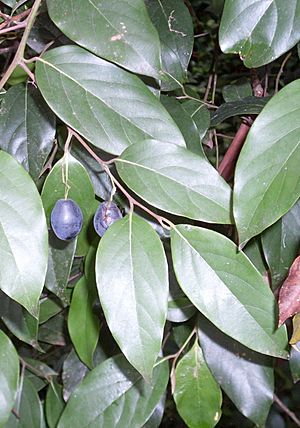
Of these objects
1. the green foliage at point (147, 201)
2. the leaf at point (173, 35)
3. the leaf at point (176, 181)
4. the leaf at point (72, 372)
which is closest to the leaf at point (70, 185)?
the green foliage at point (147, 201)

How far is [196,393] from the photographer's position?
913 millimetres

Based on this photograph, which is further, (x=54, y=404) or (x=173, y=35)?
(x=54, y=404)

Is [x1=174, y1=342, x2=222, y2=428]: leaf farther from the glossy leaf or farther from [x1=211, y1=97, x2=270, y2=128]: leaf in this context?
the glossy leaf

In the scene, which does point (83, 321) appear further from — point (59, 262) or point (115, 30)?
point (115, 30)

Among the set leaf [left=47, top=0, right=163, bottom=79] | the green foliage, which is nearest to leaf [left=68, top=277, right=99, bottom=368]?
the green foliage

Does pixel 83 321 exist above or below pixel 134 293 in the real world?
below

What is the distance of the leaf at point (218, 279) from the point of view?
649 mm

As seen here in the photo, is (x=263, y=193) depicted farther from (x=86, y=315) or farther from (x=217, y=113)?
(x=86, y=315)

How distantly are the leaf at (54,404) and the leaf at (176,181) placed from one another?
2.20 feet

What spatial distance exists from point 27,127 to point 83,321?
0.33m

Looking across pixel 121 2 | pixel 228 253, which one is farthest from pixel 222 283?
pixel 121 2

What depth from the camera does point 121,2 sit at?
678mm

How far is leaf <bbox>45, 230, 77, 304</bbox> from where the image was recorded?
84cm

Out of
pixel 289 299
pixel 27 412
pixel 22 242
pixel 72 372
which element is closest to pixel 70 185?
pixel 22 242
